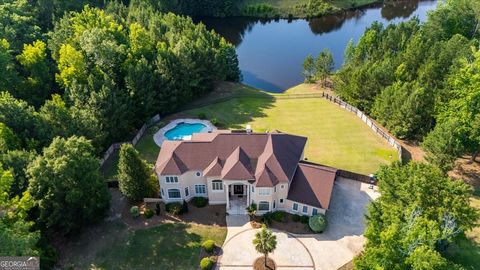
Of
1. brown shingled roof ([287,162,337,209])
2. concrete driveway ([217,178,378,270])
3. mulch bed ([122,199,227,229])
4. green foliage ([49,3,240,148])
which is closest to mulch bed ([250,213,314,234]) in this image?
concrete driveway ([217,178,378,270])

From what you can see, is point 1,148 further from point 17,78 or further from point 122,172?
point 17,78

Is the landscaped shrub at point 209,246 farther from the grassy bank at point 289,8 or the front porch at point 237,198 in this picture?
the grassy bank at point 289,8

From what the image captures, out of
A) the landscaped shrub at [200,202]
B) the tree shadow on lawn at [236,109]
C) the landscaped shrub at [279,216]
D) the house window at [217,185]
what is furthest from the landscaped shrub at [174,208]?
the tree shadow on lawn at [236,109]

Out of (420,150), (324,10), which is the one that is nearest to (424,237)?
(420,150)

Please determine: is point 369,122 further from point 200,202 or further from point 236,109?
point 200,202

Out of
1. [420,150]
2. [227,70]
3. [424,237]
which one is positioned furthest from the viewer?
[227,70]

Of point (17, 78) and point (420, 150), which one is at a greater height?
point (17, 78)
